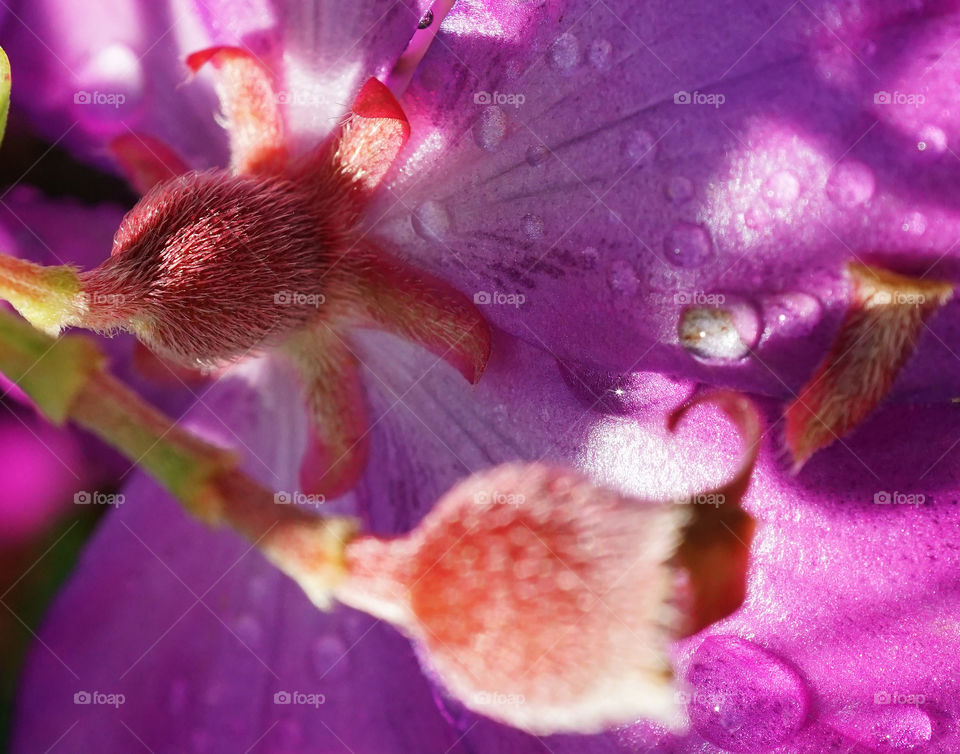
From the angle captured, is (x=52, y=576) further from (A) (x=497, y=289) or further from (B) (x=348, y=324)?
(A) (x=497, y=289)

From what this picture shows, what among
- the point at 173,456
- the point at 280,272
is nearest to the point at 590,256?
the point at 280,272

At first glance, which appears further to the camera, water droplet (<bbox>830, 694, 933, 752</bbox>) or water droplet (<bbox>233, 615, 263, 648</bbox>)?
water droplet (<bbox>233, 615, 263, 648</bbox>)

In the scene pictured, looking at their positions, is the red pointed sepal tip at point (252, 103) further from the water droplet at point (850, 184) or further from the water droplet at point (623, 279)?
the water droplet at point (850, 184)

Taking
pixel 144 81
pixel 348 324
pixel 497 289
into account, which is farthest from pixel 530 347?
pixel 144 81

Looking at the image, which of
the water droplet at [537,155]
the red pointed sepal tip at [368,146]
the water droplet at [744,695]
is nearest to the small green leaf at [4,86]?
the red pointed sepal tip at [368,146]

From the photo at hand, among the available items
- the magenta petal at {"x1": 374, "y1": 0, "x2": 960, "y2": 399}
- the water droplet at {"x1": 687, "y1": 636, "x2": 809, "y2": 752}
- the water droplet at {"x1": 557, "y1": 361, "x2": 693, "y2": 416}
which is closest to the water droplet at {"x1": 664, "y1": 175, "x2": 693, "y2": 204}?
the magenta petal at {"x1": 374, "y1": 0, "x2": 960, "y2": 399}

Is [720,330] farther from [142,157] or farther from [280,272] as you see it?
[142,157]

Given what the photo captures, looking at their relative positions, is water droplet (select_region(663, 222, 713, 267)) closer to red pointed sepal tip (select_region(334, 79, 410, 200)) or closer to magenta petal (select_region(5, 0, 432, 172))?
red pointed sepal tip (select_region(334, 79, 410, 200))
